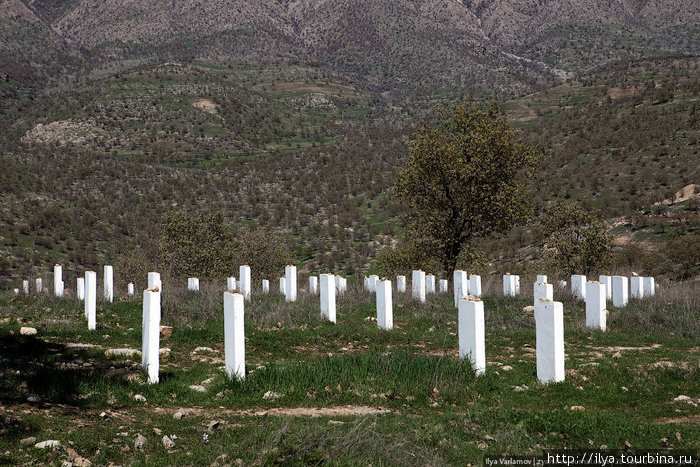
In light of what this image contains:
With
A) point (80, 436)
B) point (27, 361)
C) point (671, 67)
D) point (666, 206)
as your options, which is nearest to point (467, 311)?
point (80, 436)

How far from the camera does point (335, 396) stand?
23.0 feet

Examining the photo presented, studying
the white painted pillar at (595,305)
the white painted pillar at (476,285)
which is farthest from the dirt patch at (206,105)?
the white painted pillar at (595,305)

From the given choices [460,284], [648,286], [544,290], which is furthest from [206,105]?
[544,290]

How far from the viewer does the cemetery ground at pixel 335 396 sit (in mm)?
4895

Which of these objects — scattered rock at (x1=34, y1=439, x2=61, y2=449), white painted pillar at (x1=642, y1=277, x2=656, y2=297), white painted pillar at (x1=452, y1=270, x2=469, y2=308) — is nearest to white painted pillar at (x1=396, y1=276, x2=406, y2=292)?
white painted pillar at (x1=452, y1=270, x2=469, y2=308)

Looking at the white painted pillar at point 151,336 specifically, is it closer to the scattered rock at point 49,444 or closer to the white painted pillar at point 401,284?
the scattered rock at point 49,444

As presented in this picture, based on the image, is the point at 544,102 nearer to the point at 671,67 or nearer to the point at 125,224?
the point at 671,67

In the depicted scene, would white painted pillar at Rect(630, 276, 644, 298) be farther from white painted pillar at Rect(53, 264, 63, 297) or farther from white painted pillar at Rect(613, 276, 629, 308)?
white painted pillar at Rect(53, 264, 63, 297)

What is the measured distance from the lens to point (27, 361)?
25.9ft

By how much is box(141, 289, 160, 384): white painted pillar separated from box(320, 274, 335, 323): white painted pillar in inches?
247

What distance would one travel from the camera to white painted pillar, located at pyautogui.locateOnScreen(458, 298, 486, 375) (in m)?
7.82

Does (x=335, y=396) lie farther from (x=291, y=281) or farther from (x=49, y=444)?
(x=291, y=281)

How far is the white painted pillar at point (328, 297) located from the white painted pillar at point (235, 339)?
5.98 meters

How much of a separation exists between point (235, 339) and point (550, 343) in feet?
14.3
